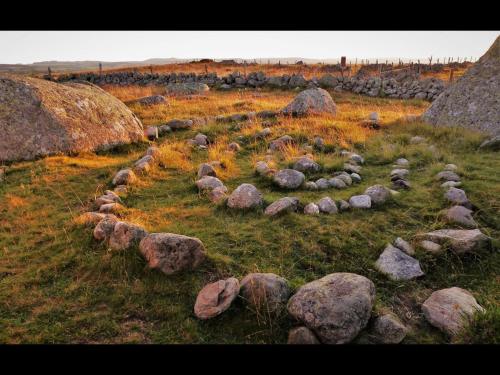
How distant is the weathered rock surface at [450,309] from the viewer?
3430 millimetres

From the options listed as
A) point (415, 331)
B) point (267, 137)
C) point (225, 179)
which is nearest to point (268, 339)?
point (415, 331)

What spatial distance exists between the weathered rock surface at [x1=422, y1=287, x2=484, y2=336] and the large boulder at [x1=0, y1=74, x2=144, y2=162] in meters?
8.31

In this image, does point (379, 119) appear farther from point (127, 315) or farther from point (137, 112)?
point (127, 315)

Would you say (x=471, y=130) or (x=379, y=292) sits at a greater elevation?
(x=471, y=130)

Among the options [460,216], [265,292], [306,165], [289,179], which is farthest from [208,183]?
[460,216]

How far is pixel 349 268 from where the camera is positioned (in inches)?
178

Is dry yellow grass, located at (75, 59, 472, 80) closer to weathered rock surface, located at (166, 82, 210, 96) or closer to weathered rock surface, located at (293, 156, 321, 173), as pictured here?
weathered rock surface, located at (166, 82, 210, 96)

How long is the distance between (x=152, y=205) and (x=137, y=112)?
8.87 m

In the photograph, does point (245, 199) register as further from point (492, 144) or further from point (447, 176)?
point (492, 144)

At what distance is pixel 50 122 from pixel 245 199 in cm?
587

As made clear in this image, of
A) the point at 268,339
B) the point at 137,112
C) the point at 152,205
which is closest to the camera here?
the point at 268,339

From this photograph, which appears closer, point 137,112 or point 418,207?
point 418,207

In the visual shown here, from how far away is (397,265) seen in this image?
14.6 ft

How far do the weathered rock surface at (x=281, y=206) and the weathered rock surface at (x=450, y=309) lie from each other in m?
2.35
